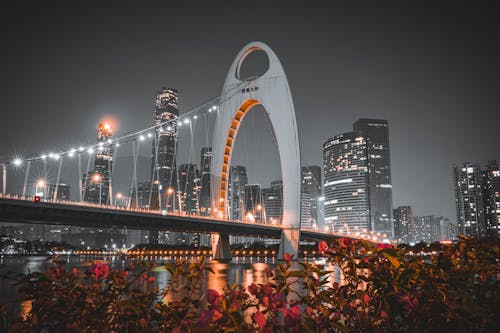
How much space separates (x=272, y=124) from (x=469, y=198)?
104 m

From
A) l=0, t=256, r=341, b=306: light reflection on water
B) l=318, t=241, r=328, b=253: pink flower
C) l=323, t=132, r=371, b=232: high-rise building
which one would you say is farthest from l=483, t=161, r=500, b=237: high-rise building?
l=318, t=241, r=328, b=253: pink flower

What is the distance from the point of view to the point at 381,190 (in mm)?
178125

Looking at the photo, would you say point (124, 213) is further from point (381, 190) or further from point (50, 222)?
point (381, 190)

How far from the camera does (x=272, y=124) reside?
179 feet

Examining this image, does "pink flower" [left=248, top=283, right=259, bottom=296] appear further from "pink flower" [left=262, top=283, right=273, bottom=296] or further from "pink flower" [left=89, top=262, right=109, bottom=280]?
"pink flower" [left=89, top=262, right=109, bottom=280]

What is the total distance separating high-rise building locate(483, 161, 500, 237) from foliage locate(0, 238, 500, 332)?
384 feet

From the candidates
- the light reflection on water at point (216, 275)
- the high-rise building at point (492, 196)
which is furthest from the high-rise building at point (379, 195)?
the light reflection on water at point (216, 275)

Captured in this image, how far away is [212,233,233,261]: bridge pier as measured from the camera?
58844mm

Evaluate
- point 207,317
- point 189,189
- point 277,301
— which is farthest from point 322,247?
point 189,189

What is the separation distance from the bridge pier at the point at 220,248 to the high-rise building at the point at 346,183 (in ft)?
337

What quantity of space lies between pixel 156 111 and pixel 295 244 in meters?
68.4

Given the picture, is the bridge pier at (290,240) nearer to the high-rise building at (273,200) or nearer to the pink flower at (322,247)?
the pink flower at (322,247)

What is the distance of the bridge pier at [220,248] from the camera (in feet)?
193

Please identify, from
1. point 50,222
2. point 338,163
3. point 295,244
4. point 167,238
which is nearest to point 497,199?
point 338,163
